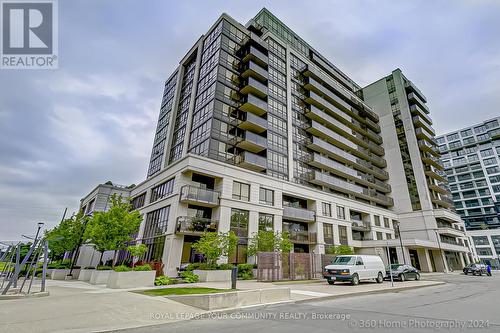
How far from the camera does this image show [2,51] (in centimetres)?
1299

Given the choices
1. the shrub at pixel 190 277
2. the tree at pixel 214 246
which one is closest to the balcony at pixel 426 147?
the tree at pixel 214 246

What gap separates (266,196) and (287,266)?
1073cm

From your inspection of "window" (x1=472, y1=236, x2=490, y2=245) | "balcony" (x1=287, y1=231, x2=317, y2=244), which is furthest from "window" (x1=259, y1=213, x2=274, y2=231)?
"window" (x1=472, y1=236, x2=490, y2=245)

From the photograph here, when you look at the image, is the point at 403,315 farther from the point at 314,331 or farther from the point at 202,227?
the point at 202,227

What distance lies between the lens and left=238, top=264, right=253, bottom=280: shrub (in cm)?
2198

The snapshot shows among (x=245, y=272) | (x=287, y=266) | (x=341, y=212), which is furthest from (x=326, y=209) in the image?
(x=245, y=272)

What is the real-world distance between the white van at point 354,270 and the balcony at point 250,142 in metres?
17.2

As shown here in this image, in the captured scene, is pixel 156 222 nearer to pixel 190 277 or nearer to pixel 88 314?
pixel 190 277

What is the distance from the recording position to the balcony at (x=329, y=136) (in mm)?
43312

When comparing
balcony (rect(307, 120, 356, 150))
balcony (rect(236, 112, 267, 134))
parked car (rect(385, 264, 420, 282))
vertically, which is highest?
balcony (rect(307, 120, 356, 150))

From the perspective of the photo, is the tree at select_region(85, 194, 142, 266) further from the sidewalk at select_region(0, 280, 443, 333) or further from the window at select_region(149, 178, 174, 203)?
the sidewalk at select_region(0, 280, 443, 333)

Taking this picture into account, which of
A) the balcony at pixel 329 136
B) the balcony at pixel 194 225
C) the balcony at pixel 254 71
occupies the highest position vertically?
the balcony at pixel 254 71

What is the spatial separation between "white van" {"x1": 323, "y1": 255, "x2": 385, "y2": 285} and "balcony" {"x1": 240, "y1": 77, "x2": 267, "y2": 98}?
82.0 ft

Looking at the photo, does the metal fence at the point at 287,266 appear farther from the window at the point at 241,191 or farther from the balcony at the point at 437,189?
the balcony at the point at 437,189
